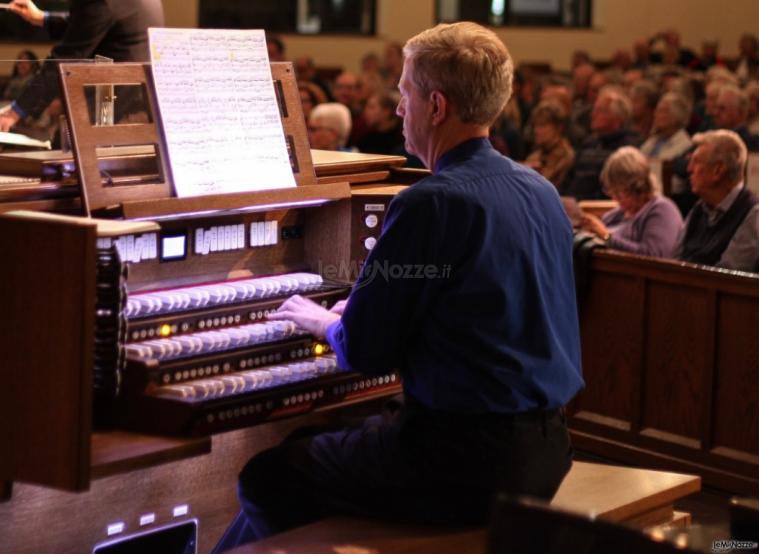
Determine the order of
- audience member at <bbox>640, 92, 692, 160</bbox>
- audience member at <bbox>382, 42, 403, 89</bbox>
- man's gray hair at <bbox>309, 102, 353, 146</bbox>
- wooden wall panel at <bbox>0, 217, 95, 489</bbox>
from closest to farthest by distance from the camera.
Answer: wooden wall panel at <bbox>0, 217, 95, 489</bbox>, man's gray hair at <bbox>309, 102, 353, 146</bbox>, audience member at <bbox>640, 92, 692, 160</bbox>, audience member at <bbox>382, 42, 403, 89</bbox>

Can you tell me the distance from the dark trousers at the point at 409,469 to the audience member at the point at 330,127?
4150 mm

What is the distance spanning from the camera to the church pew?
4809 mm

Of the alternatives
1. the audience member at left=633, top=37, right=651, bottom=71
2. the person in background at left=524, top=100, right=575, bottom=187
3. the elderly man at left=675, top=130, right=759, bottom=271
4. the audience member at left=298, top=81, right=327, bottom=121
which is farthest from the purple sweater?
the audience member at left=633, top=37, right=651, bottom=71

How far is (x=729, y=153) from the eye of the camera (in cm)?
543

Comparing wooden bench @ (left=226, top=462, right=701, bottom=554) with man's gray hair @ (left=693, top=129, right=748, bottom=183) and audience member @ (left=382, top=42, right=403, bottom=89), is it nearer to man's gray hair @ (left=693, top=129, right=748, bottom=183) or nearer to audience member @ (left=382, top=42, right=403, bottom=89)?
man's gray hair @ (left=693, top=129, right=748, bottom=183)

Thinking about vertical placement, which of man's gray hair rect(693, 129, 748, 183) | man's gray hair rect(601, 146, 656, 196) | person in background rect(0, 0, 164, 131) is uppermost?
person in background rect(0, 0, 164, 131)

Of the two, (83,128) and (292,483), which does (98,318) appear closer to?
(83,128)

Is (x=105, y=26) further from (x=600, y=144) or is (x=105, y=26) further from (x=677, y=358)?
(x=600, y=144)

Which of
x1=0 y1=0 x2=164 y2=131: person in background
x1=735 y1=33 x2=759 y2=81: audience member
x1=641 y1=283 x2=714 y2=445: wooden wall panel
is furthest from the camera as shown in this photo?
x1=735 y1=33 x2=759 y2=81: audience member

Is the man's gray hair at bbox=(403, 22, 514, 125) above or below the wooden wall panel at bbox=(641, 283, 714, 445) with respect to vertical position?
above

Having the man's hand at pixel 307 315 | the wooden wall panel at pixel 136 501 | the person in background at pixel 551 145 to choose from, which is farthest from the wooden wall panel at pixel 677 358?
the person in background at pixel 551 145

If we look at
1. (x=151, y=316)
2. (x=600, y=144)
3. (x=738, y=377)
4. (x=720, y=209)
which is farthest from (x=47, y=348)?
(x=600, y=144)

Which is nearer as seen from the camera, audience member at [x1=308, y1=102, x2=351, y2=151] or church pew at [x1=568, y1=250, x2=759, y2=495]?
church pew at [x1=568, y1=250, x2=759, y2=495]

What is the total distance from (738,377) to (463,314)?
8.04 feet
